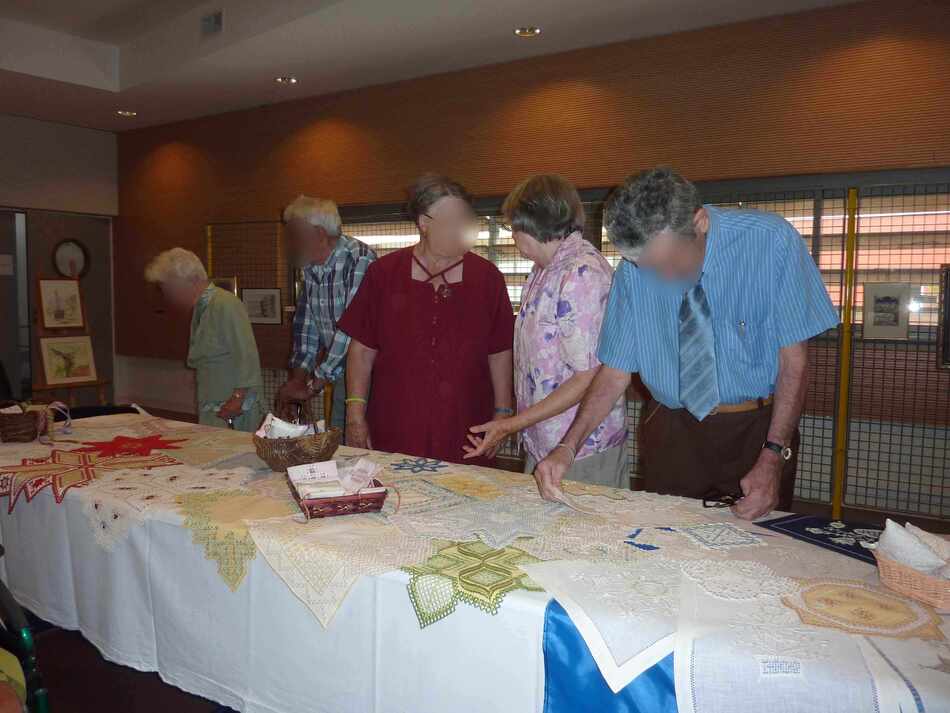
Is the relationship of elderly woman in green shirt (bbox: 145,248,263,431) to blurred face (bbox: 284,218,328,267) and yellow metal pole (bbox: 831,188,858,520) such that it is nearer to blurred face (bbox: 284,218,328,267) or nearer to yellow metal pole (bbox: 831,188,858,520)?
blurred face (bbox: 284,218,328,267)

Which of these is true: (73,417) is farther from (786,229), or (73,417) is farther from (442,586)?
(786,229)

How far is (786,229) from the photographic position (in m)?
1.71

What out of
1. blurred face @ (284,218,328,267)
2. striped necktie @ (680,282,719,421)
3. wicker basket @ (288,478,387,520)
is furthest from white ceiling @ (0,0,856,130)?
wicker basket @ (288,478,387,520)

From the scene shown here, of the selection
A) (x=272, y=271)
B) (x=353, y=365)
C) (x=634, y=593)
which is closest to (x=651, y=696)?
(x=634, y=593)

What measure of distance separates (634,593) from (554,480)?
1.67 ft

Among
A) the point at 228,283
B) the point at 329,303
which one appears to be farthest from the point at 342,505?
the point at 228,283

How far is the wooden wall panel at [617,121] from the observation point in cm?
369

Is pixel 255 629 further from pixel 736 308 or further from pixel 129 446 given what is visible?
pixel 736 308

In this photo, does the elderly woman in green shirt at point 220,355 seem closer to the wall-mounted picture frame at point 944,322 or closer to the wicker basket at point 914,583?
the wicker basket at point 914,583

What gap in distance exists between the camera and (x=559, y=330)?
2076 mm

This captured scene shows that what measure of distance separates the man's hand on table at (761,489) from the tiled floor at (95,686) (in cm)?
128

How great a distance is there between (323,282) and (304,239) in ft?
0.69

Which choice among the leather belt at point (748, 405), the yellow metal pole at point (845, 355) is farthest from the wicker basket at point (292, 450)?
the yellow metal pole at point (845, 355)

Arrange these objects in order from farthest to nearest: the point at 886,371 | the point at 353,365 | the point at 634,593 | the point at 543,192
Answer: the point at 886,371, the point at 353,365, the point at 543,192, the point at 634,593
